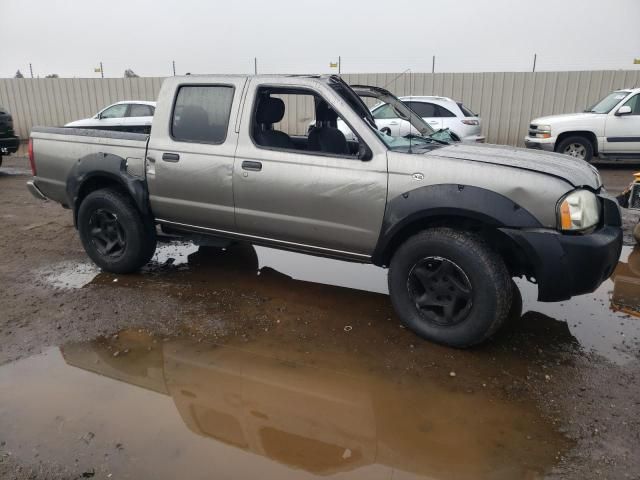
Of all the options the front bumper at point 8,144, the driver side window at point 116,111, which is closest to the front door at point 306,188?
the front bumper at point 8,144

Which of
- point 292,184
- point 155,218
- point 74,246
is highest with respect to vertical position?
point 292,184

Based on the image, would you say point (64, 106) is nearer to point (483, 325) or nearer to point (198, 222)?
point (198, 222)

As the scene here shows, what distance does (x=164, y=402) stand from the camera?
301cm

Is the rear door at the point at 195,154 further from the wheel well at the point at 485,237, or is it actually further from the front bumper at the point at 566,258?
the front bumper at the point at 566,258

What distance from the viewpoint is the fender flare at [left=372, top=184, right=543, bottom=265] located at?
324cm

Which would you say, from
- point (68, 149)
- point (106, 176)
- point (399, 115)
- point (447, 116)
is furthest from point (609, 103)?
point (68, 149)

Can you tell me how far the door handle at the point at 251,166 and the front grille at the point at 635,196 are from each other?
4.09m

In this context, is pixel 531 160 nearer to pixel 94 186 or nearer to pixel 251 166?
pixel 251 166

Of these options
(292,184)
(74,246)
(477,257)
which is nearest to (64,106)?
(74,246)

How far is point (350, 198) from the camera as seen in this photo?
3.71m

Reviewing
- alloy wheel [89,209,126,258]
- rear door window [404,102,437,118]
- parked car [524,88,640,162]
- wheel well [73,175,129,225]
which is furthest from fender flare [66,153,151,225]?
parked car [524,88,640,162]

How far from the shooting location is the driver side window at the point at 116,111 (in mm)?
14156

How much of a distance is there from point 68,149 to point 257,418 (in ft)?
11.7

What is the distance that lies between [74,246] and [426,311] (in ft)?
14.4
